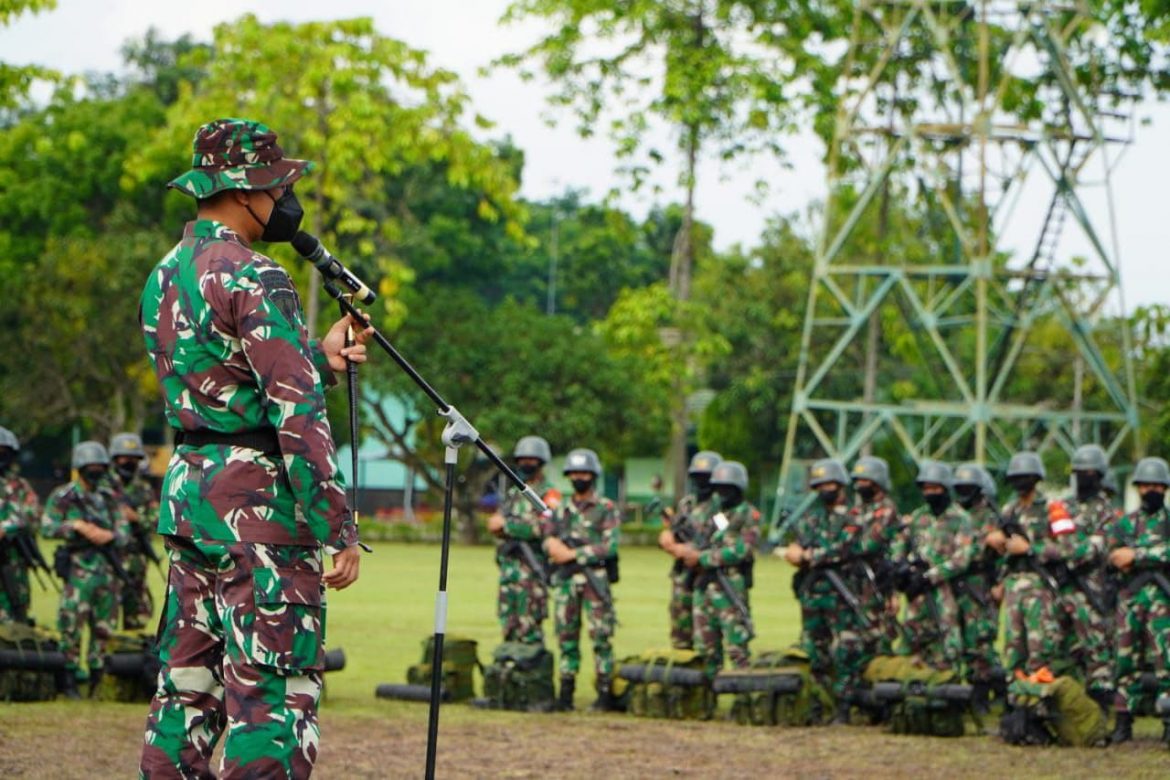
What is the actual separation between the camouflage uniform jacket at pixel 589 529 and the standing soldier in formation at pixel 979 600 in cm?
276

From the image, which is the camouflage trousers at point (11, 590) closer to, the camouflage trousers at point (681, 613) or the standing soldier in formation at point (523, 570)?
the standing soldier in formation at point (523, 570)

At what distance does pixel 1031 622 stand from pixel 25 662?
726 cm

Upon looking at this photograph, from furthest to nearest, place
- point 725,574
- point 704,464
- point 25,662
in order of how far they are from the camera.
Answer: point 704,464, point 725,574, point 25,662

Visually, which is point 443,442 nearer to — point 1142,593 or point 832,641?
point 1142,593

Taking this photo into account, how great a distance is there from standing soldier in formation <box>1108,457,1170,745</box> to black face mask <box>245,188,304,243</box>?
8344 millimetres

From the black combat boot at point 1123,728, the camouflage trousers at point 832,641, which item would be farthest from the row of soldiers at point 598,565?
the black combat boot at point 1123,728

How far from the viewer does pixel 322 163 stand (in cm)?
2817

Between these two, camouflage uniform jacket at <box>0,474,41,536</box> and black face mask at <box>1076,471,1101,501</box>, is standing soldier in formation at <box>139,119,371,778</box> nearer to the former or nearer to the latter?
camouflage uniform jacket at <box>0,474,41,536</box>

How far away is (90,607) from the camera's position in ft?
48.9

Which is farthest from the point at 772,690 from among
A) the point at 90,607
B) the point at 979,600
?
the point at 90,607

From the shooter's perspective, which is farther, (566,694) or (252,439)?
(566,694)

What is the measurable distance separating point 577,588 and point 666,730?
1.93 meters

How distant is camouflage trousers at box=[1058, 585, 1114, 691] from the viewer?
1413 cm

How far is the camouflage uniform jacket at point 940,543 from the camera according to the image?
1480 centimetres
